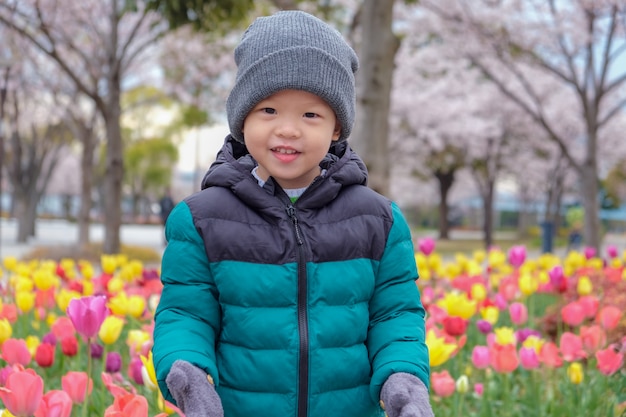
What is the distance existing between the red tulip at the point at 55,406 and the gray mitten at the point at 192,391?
0.30 meters

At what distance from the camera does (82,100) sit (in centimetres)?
1798

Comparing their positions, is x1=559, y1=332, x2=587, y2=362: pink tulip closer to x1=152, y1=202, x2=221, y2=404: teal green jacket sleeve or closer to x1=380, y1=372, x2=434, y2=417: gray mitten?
x1=380, y1=372, x2=434, y2=417: gray mitten

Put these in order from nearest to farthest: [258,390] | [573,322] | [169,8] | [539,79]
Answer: [258,390] < [573,322] < [169,8] < [539,79]

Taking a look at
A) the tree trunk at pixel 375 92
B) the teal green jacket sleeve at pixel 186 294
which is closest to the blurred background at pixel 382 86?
the tree trunk at pixel 375 92

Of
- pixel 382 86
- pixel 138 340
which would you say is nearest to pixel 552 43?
pixel 382 86

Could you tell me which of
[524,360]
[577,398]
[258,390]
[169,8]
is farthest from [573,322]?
[169,8]

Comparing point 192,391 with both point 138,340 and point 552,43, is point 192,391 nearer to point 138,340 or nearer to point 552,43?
point 138,340

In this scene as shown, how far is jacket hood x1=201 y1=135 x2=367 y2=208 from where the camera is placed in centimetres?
154

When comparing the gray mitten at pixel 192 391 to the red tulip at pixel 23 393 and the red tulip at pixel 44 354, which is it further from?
the red tulip at pixel 44 354

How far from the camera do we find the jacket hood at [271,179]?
154 cm

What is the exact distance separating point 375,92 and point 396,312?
4149 mm

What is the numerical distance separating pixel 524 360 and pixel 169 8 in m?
4.71

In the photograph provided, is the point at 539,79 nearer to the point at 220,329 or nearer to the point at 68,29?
the point at 68,29

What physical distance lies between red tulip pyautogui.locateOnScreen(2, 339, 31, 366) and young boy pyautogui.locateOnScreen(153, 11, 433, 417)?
2.98 feet
